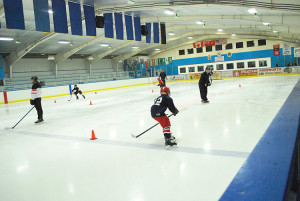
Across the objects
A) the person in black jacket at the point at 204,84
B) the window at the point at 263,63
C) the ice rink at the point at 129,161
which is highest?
the window at the point at 263,63

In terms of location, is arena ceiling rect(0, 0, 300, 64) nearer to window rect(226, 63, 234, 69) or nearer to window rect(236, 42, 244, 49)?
window rect(236, 42, 244, 49)

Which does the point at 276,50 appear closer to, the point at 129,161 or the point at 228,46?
the point at 228,46

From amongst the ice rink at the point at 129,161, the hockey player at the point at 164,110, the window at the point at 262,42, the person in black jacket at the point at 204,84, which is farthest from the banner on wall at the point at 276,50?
the hockey player at the point at 164,110

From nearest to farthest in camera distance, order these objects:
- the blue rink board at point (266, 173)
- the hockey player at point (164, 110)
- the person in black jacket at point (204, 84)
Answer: the blue rink board at point (266, 173)
the hockey player at point (164, 110)
the person in black jacket at point (204, 84)

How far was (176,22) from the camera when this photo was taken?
68.7ft

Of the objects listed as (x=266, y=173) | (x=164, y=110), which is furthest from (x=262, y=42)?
(x=266, y=173)

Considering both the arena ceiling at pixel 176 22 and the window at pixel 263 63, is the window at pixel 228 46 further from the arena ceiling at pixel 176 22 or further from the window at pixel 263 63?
the window at pixel 263 63

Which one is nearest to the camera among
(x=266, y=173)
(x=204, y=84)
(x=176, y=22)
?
(x=266, y=173)

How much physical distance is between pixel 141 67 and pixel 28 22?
69.7 ft

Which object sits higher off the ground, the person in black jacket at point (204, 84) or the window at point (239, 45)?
the window at point (239, 45)

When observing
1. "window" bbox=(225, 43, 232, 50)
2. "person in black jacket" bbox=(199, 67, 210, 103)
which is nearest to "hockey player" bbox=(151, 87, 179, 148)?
"person in black jacket" bbox=(199, 67, 210, 103)

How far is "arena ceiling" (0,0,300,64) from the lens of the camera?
13.0 metres

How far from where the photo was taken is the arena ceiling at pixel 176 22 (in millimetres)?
13016

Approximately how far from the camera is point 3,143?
5793 mm
